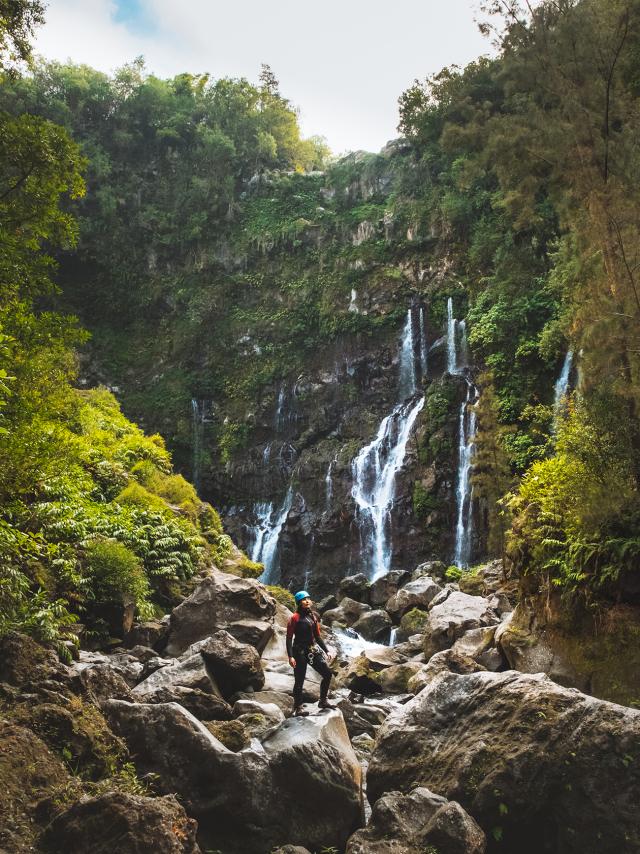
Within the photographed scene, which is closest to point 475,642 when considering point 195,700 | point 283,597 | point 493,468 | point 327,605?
point 195,700

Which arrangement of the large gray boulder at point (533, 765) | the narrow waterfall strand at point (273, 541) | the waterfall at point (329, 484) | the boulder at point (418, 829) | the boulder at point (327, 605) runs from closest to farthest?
the boulder at point (418, 829) < the large gray boulder at point (533, 765) < the boulder at point (327, 605) < the narrow waterfall strand at point (273, 541) < the waterfall at point (329, 484)

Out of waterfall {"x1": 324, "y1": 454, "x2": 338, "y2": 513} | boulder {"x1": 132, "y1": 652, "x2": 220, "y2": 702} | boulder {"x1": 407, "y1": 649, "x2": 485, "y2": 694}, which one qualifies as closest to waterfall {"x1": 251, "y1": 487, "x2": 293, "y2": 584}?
waterfall {"x1": 324, "y1": 454, "x2": 338, "y2": 513}

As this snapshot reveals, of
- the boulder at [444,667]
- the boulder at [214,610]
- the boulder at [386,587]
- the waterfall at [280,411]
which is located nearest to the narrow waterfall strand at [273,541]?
the waterfall at [280,411]

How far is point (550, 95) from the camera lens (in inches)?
356

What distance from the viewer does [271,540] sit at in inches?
1080

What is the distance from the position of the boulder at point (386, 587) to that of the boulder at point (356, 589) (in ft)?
0.71

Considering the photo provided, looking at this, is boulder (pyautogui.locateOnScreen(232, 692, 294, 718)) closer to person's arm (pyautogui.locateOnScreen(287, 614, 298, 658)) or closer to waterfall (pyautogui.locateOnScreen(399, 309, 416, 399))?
person's arm (pyautogui.locateOnScreen(287, 614, 298, 658))

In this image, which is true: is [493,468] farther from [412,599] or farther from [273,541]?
[273,541]

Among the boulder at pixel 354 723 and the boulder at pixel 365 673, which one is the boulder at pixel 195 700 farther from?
the boulder at pixel 365 673

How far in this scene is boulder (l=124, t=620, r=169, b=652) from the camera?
9.38 metres

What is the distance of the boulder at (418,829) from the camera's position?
4.11 metres

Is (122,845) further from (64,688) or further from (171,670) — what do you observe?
(171,670)

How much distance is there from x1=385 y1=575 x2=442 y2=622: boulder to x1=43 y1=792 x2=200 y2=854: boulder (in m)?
13.3

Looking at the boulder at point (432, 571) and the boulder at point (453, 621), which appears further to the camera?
the boulder at point (432, 571)
